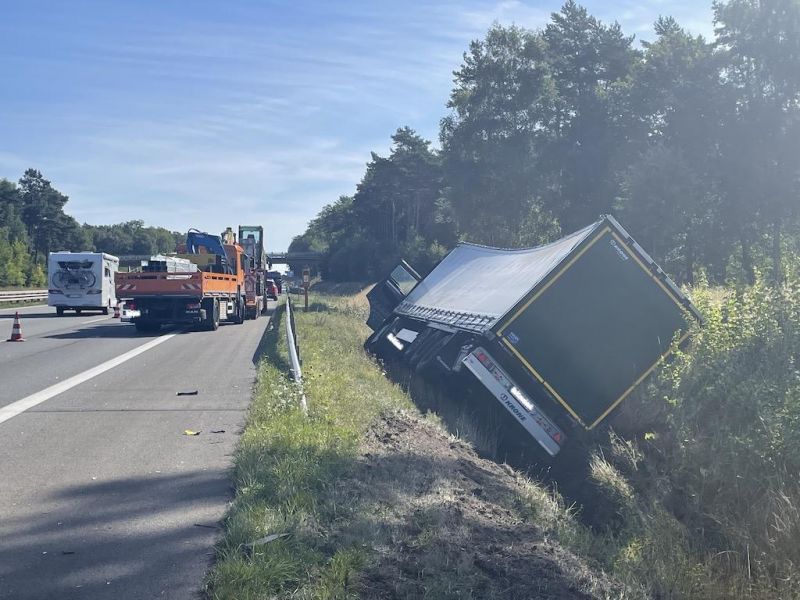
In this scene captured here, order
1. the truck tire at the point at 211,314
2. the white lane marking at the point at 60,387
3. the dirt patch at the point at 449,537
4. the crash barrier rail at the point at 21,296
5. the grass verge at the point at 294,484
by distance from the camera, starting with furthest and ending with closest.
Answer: the crash barrier rail at the point at 21,296 → the truck tire at the point at 211,314 → the white lane marking at the point at 60,387 → the dirt patch at the point at 449,537 → the grass verge at the point at 294,484

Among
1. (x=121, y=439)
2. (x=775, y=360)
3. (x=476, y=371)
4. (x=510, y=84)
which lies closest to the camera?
(x=121, y=439)

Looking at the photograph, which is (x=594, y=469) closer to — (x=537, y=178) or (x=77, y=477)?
(x=77, y=477)

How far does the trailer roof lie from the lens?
484 inches

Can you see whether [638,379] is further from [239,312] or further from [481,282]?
[239,312]

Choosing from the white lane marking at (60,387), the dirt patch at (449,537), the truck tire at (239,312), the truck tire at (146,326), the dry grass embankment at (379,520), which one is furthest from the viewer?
the truck tire at (239,312)

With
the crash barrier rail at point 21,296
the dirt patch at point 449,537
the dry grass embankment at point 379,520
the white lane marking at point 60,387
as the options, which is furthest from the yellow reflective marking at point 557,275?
the crash barrier rail at point 21,296

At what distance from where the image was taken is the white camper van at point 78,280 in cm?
3369

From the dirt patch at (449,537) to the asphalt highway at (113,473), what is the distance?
1116 mm

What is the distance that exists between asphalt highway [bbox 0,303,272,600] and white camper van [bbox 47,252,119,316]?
60.4ft

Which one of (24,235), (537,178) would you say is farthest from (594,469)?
(24,235)

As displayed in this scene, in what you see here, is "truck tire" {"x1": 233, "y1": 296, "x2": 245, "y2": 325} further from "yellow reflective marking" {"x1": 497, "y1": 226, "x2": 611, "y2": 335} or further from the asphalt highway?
"yellow reflective marking" {"x1": 497, "y1": 226, "x2": 611, "y2": 335}

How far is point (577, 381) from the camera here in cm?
1166

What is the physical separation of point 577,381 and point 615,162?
38.0m

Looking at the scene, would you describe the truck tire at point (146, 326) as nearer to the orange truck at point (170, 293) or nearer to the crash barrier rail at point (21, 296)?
the orange truck at point (170, 293)
